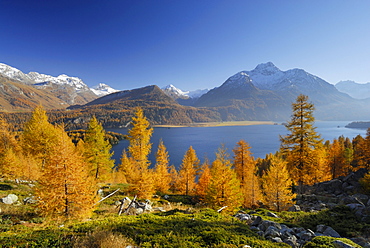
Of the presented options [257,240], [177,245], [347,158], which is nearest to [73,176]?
[177,245]

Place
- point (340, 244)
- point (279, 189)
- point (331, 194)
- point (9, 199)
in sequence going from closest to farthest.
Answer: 1. point (340, 244)
2. point (9, 199)
3. point (279, 189)
4. point (331, 194)

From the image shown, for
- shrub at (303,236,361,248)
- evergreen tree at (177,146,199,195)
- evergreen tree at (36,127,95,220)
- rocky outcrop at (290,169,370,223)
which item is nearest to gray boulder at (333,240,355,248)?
shrub at (303,236,361,248)

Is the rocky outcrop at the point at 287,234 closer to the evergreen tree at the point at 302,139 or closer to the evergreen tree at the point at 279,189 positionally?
the evergreen tree at the point at 279,189

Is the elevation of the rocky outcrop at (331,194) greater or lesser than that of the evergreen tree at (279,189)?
lesser

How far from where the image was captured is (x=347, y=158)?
4181 centimetres

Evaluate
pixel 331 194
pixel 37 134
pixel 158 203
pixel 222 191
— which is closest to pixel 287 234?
pixel 222 191

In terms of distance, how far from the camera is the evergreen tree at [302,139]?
868 inches

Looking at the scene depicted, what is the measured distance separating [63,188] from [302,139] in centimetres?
2609

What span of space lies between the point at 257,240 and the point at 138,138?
1742cm

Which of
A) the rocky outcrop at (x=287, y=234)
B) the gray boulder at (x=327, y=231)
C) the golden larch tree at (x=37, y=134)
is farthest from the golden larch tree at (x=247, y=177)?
the golden larch tree at (x=37, y=134)

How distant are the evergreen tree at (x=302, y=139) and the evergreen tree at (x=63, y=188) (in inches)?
929

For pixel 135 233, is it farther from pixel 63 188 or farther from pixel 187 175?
pixel 187 175

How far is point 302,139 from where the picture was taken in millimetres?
22344

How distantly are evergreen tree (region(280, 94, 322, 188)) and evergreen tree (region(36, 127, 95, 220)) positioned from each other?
23602 mm
